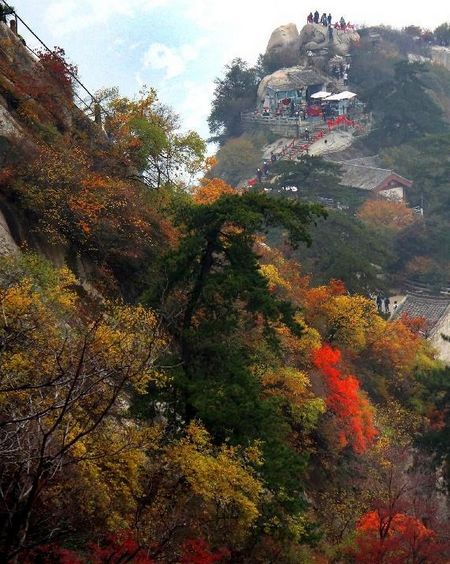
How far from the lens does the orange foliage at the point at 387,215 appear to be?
5219 cm

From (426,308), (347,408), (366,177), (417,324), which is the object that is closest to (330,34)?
(366,177)

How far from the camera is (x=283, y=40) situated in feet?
285

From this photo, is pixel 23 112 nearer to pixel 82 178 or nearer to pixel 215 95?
pixel 82 178

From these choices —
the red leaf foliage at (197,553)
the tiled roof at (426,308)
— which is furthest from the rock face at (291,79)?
the red leaf foliage at (197,553)

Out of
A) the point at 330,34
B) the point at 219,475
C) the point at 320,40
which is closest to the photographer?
the point at 219,475

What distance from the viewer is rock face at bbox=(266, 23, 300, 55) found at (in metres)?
86.7

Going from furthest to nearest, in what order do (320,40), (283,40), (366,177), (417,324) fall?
(283,40) < (320,40) < (366,177) < (417,324)

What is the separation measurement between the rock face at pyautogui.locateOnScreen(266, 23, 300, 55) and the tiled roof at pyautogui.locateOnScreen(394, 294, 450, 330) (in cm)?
5233

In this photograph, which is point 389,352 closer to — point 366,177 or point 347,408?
point 347,408

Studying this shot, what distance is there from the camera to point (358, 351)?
31703 millimetres

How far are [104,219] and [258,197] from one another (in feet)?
24.2

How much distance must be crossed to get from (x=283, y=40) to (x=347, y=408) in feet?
240

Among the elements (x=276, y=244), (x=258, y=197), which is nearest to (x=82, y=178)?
(x=258, y=197)

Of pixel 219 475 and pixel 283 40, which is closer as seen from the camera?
pixel 219 475
